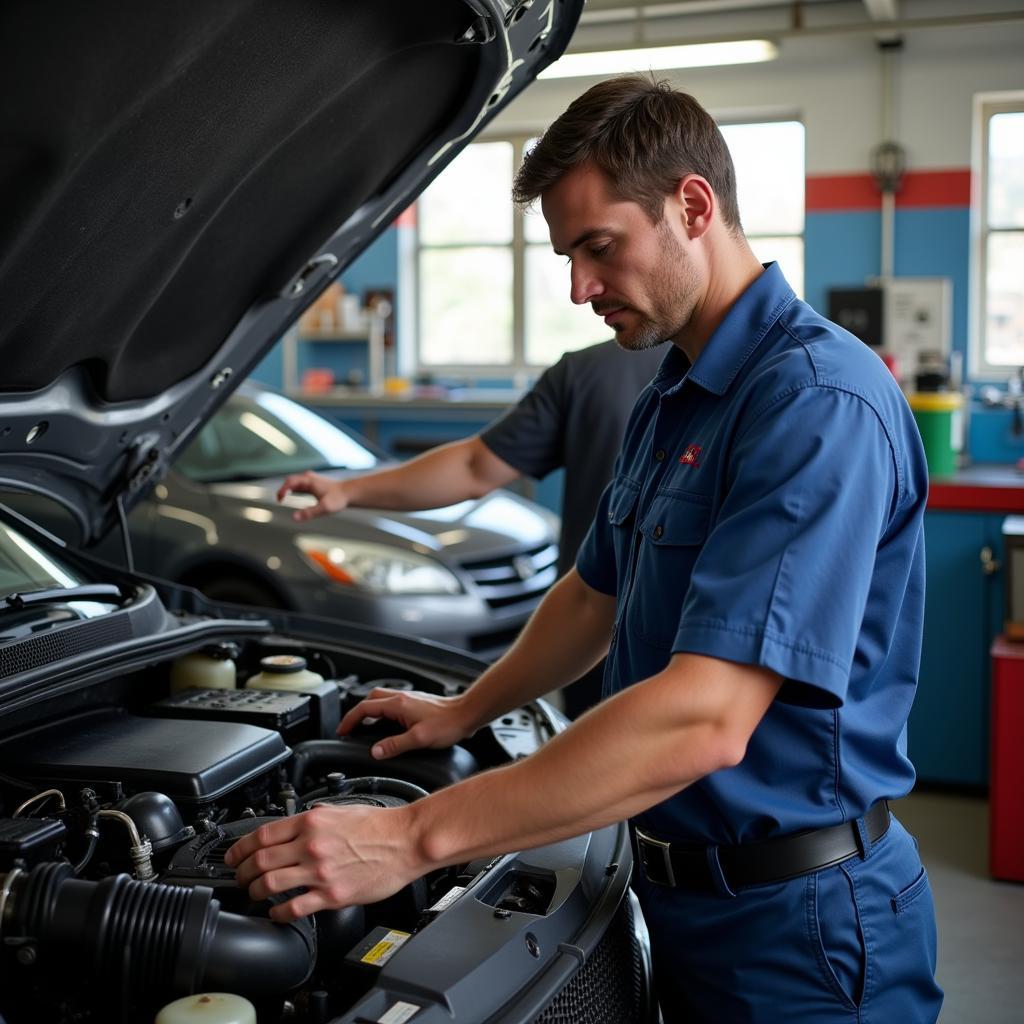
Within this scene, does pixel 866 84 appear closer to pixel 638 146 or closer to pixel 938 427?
pixel 938 427

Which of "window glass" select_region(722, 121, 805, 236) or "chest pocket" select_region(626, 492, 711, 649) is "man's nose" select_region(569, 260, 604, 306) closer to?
"chest pocket" select_region(626, 492, 711, 649)

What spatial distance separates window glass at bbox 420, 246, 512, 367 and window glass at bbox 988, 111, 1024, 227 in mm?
3667

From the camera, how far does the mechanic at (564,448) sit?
2895 mm

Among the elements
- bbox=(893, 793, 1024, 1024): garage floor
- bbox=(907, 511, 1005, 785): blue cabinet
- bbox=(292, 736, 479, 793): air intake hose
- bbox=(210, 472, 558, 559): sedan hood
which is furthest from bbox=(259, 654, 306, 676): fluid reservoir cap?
bbox=(907, 511, 1005, 785): blue cabinet

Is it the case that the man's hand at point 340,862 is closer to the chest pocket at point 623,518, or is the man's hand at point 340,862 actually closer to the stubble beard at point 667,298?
the chest pocket at point 623,518

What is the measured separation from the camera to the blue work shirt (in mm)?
1126

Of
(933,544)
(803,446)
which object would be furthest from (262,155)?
(933,544)

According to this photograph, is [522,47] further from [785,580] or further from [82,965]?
[82,965]

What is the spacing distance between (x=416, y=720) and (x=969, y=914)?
211 cm

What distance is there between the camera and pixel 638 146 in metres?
1.29

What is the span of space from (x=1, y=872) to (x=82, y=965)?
0.55ft

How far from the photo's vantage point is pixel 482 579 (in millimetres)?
4191

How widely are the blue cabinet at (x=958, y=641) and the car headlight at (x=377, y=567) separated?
152 centimetres

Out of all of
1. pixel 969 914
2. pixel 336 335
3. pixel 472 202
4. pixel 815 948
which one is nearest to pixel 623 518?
pixel 815 948
